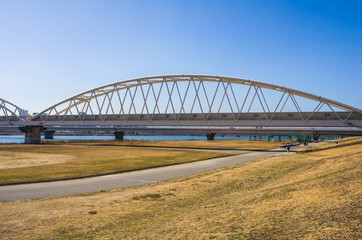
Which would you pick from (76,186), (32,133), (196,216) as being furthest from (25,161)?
(32,133)

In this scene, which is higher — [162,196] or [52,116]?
[52,116]

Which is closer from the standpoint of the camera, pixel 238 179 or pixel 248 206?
pixel 248 206

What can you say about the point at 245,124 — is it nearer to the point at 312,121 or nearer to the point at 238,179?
the point at 312,121

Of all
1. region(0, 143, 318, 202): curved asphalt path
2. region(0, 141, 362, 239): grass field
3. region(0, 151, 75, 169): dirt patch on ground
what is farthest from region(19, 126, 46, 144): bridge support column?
region(0, 141, 362, 239): grass field

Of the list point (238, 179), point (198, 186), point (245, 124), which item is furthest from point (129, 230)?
point (245, 124)

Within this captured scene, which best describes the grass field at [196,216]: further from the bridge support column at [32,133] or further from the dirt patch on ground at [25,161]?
the bridge support column at [32,133]

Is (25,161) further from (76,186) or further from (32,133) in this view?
(32,133)

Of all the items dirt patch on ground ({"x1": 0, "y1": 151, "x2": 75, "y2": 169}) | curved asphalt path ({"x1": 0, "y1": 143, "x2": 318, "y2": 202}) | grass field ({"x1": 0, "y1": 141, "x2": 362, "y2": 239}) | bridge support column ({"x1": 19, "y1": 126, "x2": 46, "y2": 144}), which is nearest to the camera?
grass field ({"x1": 0, "y1": 141, "x2": 362, "y2": 239})

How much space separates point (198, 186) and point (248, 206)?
7.41m

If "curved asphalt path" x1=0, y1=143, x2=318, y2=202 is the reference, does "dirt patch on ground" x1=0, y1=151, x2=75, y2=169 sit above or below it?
below

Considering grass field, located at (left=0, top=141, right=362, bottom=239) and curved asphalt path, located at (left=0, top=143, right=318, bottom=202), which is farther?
curved asphalt path, located at (left=0, top=143, right=318, bottom=202)

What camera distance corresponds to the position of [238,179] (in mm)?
19875

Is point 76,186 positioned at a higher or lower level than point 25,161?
higher

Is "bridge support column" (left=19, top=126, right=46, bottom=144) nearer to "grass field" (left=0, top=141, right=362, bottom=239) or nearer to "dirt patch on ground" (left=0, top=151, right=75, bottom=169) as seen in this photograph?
"dirt patch on ground" (left=0, top=151, right=75, bottom=169)
